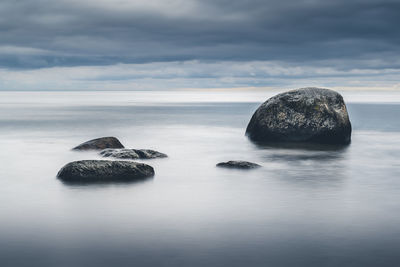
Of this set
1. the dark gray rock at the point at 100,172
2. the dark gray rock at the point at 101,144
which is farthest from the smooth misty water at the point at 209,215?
the dark gray rock at the point at 101,144

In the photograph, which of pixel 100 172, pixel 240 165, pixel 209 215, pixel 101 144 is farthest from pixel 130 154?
pixel 209 215

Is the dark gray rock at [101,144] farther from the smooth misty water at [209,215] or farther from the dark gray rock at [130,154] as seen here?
the dark gray rock at [130,154]

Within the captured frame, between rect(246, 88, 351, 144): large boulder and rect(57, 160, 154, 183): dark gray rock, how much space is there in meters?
9.94

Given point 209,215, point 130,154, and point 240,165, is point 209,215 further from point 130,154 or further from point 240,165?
point 130,154

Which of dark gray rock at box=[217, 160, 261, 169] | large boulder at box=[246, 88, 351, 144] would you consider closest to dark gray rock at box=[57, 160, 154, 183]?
dark gray rock at box=[217, 160, 261, 169]

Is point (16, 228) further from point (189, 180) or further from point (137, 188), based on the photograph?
point (189, 180)

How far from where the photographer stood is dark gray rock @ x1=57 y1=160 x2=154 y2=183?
13102mm

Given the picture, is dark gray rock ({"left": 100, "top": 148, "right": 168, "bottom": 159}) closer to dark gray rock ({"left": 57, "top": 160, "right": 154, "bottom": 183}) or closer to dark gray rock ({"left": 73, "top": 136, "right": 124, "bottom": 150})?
dark gray rock ({"left": 73, "top": 136, "right": 124, "bottom": 150})

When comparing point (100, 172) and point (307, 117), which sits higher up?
point (307, 117)

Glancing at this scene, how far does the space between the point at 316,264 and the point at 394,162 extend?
39.6ft

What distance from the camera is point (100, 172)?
13195 millimetres

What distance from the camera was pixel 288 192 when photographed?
12172 mm

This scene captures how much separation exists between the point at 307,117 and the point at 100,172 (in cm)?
1109

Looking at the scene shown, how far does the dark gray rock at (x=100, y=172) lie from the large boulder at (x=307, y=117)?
9945 mm
